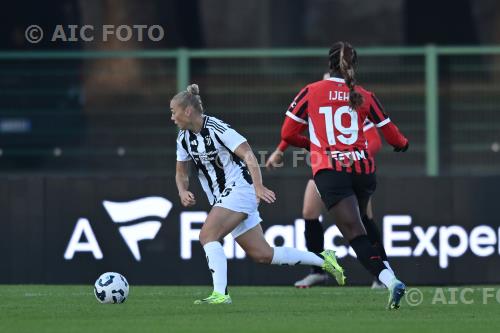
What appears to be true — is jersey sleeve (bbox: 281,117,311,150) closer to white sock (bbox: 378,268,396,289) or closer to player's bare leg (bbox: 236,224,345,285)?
player's bare leg (bbox: 236,224,345,285)

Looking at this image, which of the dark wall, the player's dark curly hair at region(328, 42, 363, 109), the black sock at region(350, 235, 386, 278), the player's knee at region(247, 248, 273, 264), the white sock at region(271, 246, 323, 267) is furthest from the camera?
the dark wall

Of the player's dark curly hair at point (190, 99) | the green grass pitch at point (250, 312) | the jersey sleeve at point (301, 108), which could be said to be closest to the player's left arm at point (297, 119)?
the jersey sleeve at point (301, 108)

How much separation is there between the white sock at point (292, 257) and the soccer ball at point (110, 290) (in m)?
1.19

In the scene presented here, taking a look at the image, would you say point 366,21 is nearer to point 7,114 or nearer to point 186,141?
point 7,114

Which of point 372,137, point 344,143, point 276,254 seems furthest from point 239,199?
point 372,137

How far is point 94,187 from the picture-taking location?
13.8m

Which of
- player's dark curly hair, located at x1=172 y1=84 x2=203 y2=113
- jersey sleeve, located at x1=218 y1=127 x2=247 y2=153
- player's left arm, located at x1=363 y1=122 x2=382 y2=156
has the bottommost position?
jersey sleeve, located at x1=218 y1=127 x2=247 y2=153

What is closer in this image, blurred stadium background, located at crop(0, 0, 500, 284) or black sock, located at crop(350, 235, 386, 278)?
black sock, located at crop(350, 235, 386, 278)

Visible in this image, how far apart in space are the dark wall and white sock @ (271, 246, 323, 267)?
214cm

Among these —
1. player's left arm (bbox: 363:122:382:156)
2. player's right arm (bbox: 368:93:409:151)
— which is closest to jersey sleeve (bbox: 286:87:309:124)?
player's right arm (bbox: 368:93:409:151)

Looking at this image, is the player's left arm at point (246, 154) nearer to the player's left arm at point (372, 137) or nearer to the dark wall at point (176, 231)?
the player's left arm at point (372, 137)

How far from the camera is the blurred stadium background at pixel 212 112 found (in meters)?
13.6

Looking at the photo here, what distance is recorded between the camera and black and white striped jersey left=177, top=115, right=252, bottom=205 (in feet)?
35.2

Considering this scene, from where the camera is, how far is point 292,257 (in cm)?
1132
